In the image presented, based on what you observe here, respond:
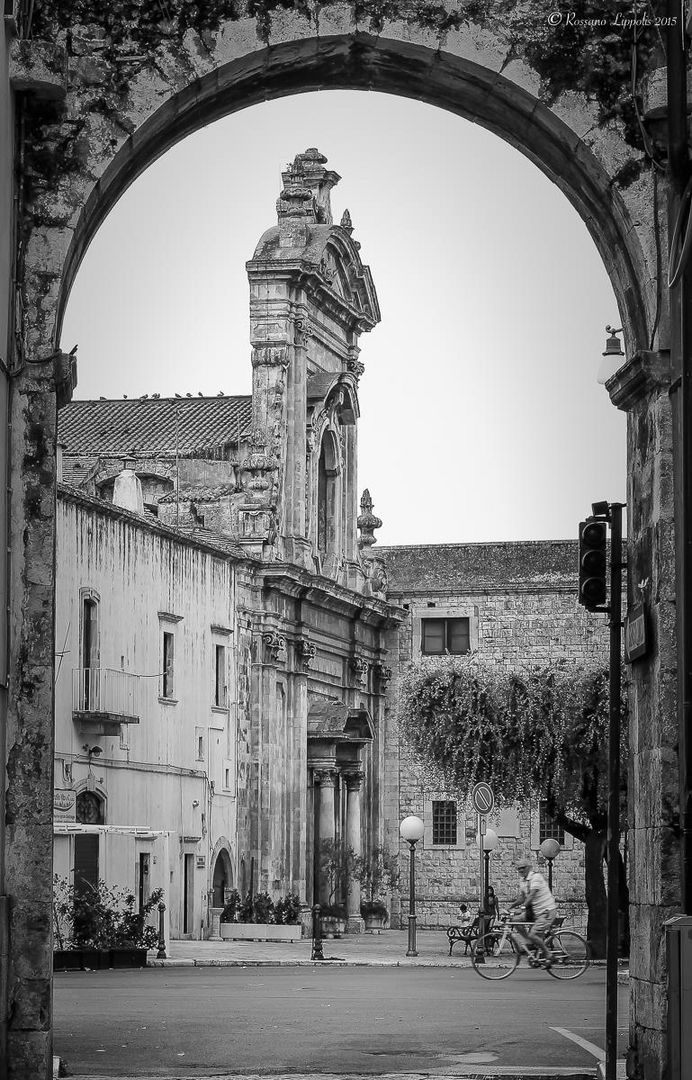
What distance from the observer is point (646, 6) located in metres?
12.5

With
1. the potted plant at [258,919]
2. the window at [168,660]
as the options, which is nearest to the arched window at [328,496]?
the potted plant at [258,919]

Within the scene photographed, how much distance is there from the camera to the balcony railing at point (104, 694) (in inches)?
1388

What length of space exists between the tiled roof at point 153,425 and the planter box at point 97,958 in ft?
61.0

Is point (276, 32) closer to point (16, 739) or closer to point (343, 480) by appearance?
point (16, 739)

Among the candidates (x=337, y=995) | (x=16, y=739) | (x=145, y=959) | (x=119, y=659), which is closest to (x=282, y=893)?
(x=119, y=659)

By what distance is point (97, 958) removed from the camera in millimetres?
30266

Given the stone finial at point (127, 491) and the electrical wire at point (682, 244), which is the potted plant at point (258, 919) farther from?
the electrical wire at point (682, 244)

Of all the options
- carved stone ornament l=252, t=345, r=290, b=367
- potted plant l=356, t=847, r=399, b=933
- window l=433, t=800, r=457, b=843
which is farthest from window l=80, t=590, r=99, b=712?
window l=433, t=800, r=457, b=843

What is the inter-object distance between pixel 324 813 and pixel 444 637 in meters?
9.09

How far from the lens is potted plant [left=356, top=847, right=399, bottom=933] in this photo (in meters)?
51.0

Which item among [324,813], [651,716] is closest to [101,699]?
[324,813]

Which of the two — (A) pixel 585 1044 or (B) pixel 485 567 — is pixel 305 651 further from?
(A) pixel 585 1044

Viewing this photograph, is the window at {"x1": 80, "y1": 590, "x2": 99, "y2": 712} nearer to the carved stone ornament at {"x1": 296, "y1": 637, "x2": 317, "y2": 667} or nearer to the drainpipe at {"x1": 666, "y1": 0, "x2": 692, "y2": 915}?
the carved stone ornament at {"x1": 296, "y1": 637, "x2": 317, "y2": 667}

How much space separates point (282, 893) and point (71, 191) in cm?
3392
